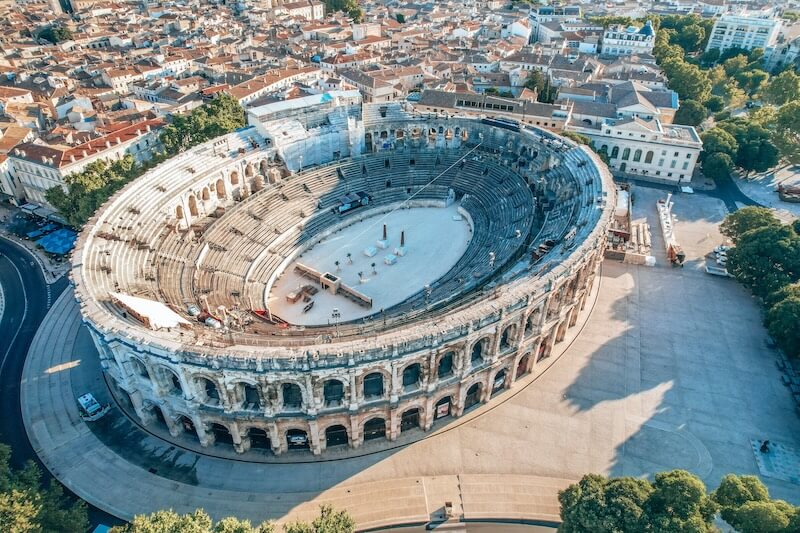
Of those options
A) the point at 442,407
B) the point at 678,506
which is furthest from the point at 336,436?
the point at 678,506

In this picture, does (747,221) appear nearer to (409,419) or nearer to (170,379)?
(409,419)

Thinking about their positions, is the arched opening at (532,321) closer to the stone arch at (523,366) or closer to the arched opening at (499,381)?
the stone arch at (523,366)

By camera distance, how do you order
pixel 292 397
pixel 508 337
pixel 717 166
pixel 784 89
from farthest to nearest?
1. pixel 784 89
2. pixel 717 166
3. pixel 508 337
4. pixel 292 397

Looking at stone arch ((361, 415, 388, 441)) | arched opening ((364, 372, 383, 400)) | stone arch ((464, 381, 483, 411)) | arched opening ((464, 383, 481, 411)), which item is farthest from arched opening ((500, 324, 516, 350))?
stone arch ((361, 415, 388, 441))

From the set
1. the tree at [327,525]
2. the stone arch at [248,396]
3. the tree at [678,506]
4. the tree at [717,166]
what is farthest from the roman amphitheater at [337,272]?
the tree at [717,166]

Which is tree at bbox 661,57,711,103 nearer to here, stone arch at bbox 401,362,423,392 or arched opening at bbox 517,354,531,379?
arched opening at bbox 517,354,531,379

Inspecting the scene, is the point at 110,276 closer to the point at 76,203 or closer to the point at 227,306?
the point at 227,306
